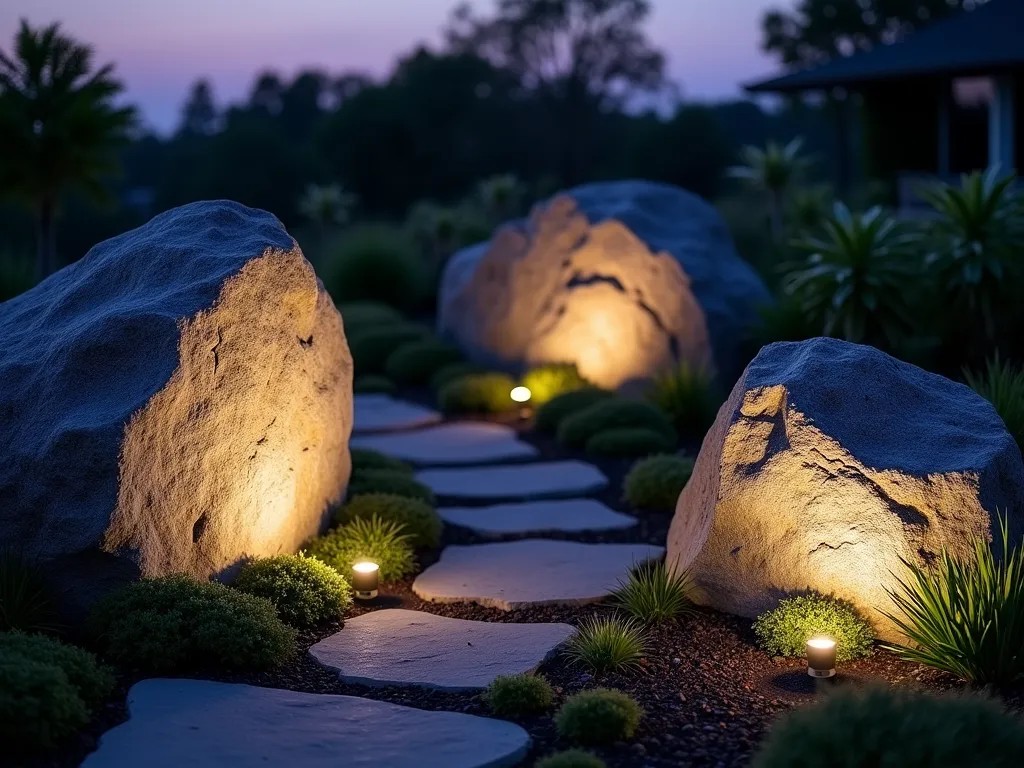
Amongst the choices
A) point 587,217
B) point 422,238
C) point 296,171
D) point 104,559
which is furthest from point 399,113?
point 104,559

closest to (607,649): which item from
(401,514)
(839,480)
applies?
(839,480)

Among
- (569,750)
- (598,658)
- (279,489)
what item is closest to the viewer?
(569,750)

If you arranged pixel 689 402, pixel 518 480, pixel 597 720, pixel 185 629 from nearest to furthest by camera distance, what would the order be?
pixel 597 720 < pixel 185 629 < pixel 518 480 < pixel 689 402

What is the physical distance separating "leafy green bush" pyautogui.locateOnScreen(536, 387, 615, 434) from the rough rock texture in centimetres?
435

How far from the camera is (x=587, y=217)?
11.0m

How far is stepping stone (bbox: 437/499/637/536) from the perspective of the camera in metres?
6.96

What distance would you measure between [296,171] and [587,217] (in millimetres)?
20424

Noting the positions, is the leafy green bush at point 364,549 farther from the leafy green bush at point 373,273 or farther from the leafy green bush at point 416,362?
the leafy green bush at point 373,273

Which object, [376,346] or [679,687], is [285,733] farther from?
[376,346]

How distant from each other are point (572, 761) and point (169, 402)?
94.7 inches

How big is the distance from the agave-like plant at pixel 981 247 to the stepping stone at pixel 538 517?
3875mm

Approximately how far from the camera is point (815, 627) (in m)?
4.64

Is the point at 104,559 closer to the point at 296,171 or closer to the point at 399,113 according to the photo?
the point at 296,171

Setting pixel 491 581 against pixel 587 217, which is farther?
pixel 587 217
